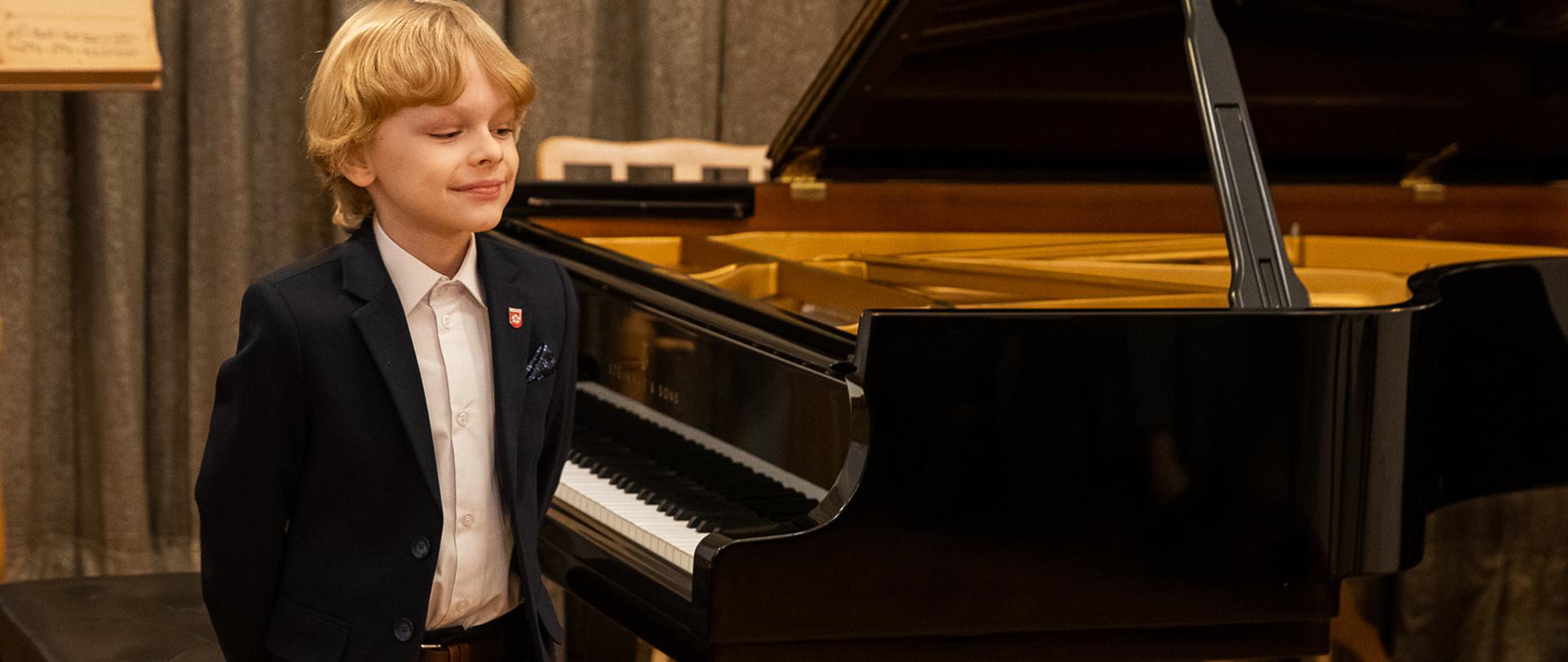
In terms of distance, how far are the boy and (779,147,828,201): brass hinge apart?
1940 mm

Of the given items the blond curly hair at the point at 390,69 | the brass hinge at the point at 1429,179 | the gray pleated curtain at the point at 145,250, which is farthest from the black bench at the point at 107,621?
the brass hinge at the point at 1429,179

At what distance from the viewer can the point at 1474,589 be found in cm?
297

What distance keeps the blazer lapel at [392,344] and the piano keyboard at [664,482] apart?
0.55 metres

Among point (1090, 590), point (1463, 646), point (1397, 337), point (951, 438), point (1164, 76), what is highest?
point (1164, 76)

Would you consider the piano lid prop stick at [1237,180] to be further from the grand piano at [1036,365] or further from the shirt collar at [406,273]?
the shirt collar at [406,273]

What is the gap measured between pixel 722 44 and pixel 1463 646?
2.78 m

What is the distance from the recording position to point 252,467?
1259 mm

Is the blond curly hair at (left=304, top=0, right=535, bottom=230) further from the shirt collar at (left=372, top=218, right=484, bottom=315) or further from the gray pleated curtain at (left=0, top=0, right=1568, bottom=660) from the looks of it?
the gray pleated curtain at (left=0, top=0, right=1568, bottom=660)

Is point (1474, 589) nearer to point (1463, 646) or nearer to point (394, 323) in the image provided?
point (1463, 646)

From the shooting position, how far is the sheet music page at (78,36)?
347cm

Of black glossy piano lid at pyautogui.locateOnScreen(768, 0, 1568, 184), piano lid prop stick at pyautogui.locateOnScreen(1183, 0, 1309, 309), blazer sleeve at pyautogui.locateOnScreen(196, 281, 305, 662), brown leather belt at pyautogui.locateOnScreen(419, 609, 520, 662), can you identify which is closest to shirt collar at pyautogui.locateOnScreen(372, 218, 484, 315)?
blazer sleeve at pyautogui.locateOnScreen(196, 281, 305, 662)

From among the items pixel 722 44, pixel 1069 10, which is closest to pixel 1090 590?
pixel 1069 10

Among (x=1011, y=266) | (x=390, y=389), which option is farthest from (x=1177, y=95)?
(x=390, y=389)

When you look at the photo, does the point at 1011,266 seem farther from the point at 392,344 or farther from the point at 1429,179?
the point at 392,344
